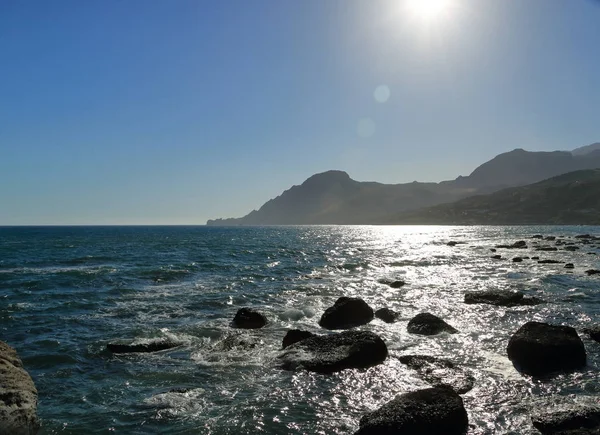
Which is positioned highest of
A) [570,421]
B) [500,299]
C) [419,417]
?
[419,417]

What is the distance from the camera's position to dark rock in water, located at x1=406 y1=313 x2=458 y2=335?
737 inches

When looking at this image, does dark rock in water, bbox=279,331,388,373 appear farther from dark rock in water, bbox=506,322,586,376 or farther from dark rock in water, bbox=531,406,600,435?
dark rock in water, bbox=531,406,600,435

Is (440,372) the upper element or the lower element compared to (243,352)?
upper

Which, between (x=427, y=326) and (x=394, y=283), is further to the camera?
(x=394, y=283)

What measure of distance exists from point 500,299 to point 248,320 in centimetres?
1597

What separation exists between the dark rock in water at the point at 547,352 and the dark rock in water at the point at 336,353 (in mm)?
4861

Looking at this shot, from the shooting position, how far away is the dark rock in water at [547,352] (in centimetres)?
1345

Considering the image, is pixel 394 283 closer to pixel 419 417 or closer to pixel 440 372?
pixel 440 372

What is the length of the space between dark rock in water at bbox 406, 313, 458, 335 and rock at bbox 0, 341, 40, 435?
15.4 meters

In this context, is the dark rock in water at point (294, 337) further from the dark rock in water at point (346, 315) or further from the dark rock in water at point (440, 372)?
the dark rock in water at point (440, 372)

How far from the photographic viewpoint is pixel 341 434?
950 cm

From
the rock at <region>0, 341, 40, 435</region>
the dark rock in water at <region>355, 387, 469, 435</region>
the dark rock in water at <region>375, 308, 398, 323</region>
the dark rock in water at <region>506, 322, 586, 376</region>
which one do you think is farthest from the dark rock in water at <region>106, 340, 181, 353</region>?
the dark rock in water at <region>506, 322, 586, 376</region>

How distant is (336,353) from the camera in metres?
14.4

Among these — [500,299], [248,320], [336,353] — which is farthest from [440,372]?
[500,299]
